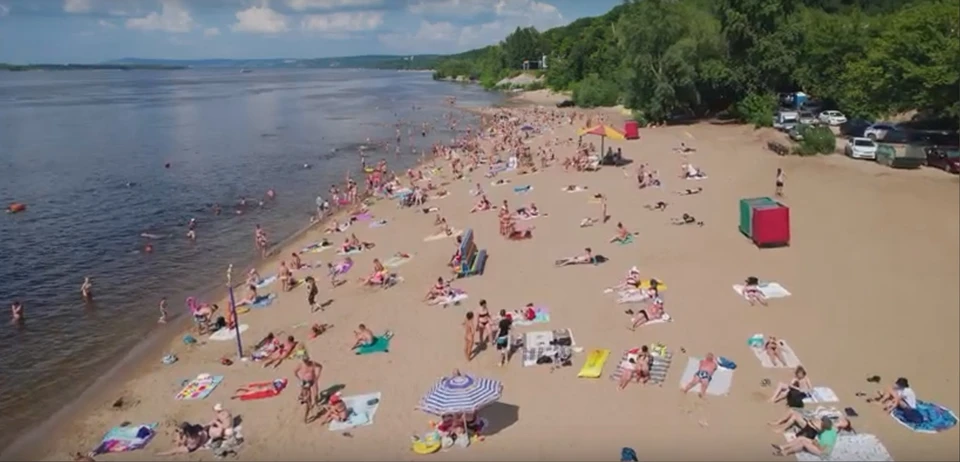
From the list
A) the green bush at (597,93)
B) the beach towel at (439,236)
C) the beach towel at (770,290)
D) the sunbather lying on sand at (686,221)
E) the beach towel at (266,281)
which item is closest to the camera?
the beach towel at (770,290)

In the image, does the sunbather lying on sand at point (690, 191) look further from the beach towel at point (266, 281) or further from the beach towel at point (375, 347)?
the beach towel at point (375, 347)

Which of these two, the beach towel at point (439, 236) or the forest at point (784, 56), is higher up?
the forest at point (784, 56)

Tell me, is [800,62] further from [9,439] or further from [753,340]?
[9,439]

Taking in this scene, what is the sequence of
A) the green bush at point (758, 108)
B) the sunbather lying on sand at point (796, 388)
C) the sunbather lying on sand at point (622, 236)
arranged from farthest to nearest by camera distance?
1. the green bush at point (758, 108)
2. the sunbather lying on sand at point (622, 236)
3. the sunbather lying on sand at point (796, 388)

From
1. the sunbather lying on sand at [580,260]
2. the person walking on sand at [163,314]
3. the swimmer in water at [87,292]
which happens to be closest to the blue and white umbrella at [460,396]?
the sunbather lying on sand at [580,260]

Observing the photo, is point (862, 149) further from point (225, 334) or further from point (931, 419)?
point (225, 334)

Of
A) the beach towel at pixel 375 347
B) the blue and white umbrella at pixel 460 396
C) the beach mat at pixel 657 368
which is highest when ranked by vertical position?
the blue and white umbrella at pixel 460 396

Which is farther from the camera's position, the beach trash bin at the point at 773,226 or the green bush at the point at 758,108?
the green bush at the point at 758,108
